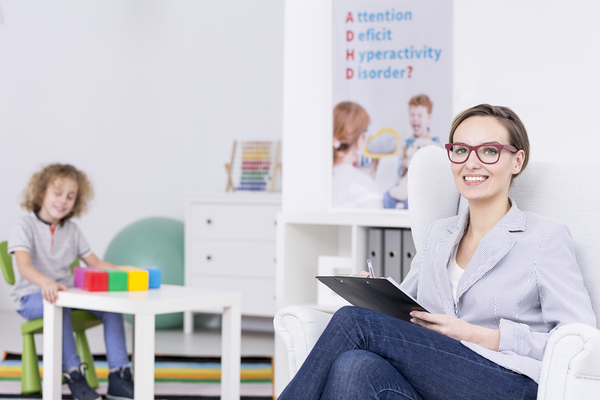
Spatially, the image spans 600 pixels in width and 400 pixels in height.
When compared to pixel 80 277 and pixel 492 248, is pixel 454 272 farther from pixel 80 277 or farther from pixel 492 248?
pixel 80 277

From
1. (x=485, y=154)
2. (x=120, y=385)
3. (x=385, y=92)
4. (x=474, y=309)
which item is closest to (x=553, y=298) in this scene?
(x=474, y=309)

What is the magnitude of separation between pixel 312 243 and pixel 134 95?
252 centimetres

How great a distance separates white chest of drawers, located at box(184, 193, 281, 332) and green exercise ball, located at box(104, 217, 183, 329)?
110 mm

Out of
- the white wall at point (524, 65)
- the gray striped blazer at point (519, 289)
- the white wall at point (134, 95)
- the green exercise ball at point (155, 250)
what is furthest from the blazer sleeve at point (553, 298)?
the white wall at point (134, 95)

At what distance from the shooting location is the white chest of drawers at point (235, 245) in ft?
13.1

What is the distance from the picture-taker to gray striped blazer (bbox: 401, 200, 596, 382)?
139 centimetres

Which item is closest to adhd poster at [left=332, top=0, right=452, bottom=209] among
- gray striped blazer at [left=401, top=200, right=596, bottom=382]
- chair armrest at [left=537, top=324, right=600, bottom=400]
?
gray striped blazer at [left=401, top=200, right=596, bottom=382]

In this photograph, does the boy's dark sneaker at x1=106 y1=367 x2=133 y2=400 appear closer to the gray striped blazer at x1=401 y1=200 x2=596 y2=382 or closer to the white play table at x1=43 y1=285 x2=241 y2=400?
the white play table at x1=43 y1=285 x2=241 y2=400

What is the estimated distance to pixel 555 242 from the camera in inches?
58.5

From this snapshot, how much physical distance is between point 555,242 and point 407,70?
4.24 ft

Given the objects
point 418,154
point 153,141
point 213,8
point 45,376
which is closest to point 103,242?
point 153,141

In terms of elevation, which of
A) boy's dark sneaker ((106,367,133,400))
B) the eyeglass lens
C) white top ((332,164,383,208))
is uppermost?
the eyeglass lens

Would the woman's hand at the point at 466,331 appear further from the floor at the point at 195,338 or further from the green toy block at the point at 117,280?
the floor at the point at 195,338

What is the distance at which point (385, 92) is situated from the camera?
2660mm
